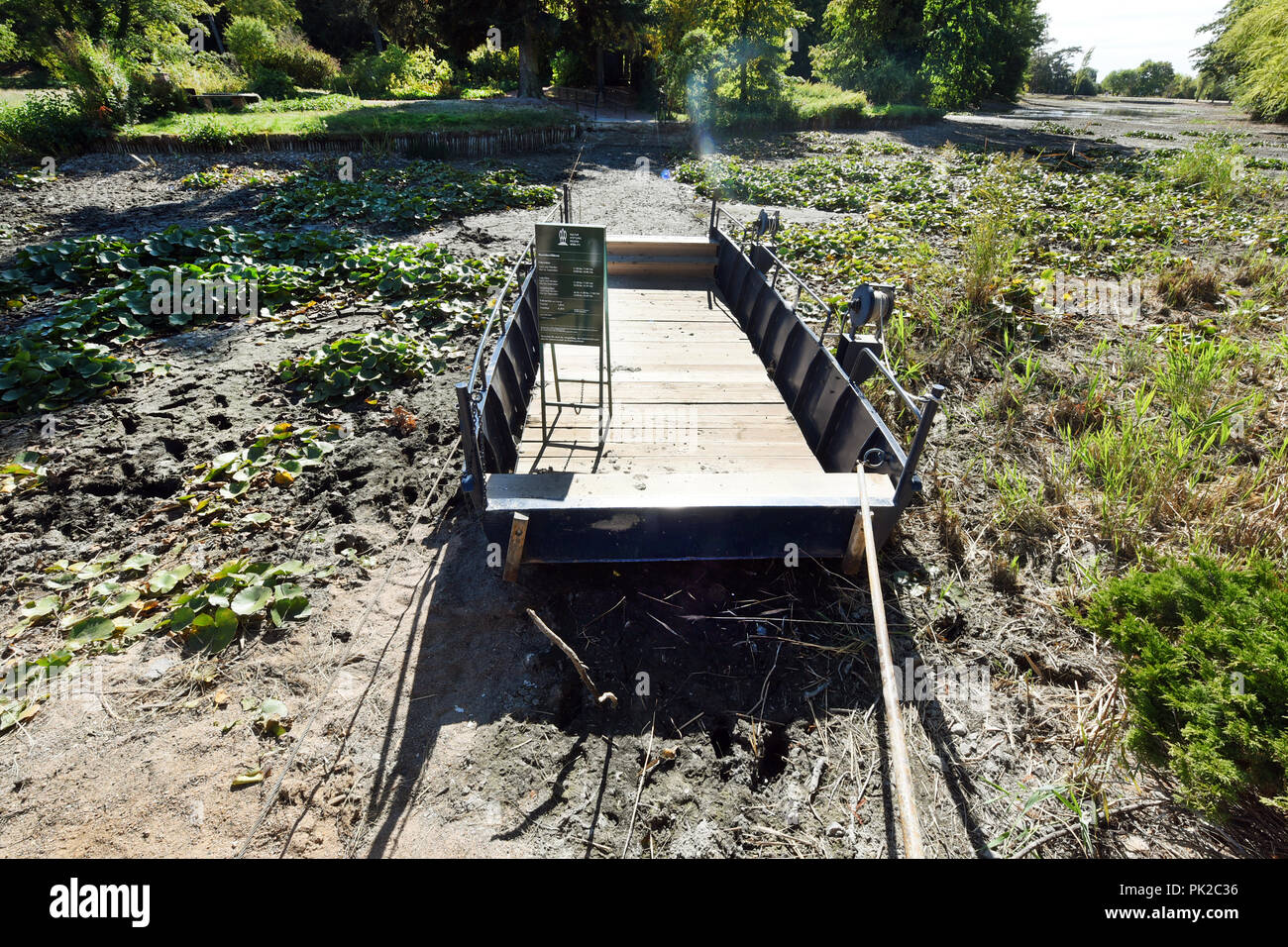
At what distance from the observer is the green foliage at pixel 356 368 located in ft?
18.8

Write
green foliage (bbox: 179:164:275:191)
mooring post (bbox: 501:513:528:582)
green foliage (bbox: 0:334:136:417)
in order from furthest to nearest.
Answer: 1. green foliage (bbox: 179:164:275:191)
2. green foliage (bbox: 0:334:136:417)
3. mooring post (bbox: 501:513:528:582)

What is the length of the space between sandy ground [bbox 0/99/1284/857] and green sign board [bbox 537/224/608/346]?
159cm

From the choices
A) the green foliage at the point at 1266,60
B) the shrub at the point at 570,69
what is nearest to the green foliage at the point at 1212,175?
the green foliage at the point at 1266,60

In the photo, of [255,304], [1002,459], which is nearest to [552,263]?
[1002,459]

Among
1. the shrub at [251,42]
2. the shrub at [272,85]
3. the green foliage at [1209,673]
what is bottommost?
the green foliage at [1209,673]

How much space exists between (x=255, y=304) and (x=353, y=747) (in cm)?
688

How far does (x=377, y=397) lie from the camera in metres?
5.73

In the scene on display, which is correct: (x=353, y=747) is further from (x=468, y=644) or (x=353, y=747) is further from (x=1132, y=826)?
(x=1132, y=826)

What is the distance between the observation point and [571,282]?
4078 millimetres

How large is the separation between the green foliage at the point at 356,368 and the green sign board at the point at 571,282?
2640 millimetres

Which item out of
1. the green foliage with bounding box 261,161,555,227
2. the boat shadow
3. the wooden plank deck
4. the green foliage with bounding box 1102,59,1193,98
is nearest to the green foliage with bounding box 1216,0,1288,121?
the green foliage with bounding box 261,161,555,227

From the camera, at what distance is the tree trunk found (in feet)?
80.2

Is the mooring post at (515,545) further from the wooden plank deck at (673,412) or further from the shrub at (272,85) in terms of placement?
the shrub at (272,85)

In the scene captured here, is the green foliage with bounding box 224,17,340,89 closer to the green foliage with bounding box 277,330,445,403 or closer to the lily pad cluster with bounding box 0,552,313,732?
the green foliage with bounding box 277,330,445,403
